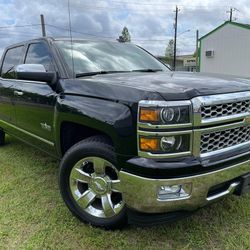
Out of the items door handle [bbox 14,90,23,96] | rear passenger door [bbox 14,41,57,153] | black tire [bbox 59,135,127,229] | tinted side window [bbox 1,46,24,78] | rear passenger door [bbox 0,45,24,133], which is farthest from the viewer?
tinted side window [bbox 1,46,24,78]

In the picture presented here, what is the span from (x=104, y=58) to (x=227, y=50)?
28.4m

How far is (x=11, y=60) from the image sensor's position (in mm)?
5152

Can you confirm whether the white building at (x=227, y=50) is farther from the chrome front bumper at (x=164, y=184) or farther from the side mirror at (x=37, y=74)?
the chrome front bumper at (x=164, y=184)

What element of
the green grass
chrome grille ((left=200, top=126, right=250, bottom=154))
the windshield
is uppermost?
the windshield

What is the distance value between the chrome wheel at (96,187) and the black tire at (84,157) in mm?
33

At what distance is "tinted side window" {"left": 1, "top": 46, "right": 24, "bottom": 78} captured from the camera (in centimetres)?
480

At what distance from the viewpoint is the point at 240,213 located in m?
3.30

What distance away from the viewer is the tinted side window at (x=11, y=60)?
4.80 m

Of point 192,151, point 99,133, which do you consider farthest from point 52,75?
point 192,151

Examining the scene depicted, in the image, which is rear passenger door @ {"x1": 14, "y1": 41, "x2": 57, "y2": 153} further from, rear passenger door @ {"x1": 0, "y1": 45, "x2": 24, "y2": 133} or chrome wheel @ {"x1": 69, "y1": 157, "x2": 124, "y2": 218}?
chrome wheel @ {"x1": 69, "y1": 157, "x2": 124, "y2": 218}

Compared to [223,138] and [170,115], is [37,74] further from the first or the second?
[223,138]

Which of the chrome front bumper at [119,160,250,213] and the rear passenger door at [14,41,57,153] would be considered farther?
the rear passenger door at [14,41,57,153]

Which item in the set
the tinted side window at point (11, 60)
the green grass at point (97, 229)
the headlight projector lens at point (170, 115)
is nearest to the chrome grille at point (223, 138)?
the headlight projector lens at point (170, 115)

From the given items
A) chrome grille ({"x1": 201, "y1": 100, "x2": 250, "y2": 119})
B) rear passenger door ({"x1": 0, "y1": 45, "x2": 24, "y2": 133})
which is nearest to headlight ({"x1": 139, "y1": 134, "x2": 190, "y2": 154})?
chrome grille ({"x1": 201, "y1": 100, "x2": 250, "y2": 119})
